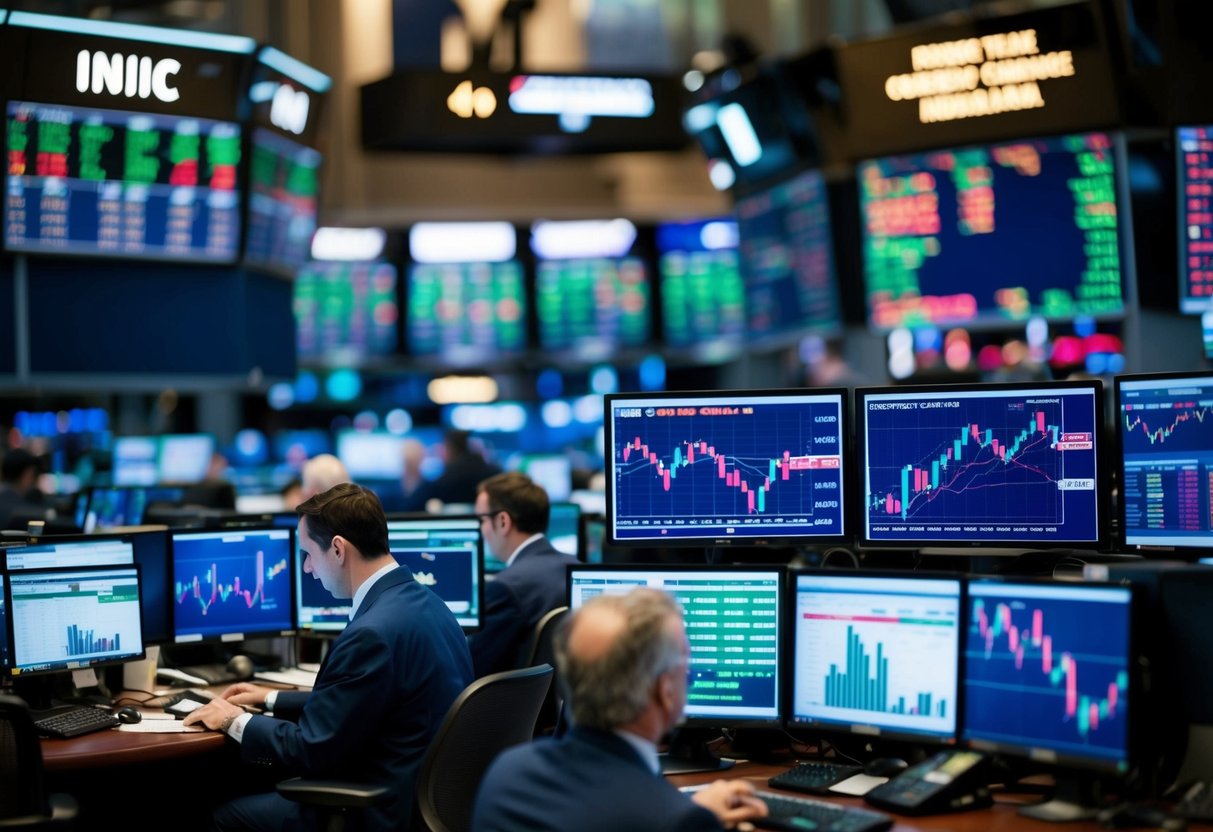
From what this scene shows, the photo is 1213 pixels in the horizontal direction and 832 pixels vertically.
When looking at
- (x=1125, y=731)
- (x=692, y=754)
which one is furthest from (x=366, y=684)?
(x=1125, y=731)

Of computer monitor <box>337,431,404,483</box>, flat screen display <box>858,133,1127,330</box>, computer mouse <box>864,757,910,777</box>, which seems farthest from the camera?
computer monitor <box>337,431,404,483</box>

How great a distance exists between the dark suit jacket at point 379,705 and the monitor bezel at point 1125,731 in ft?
4.28

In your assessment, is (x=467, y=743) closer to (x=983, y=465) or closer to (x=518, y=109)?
(x=983, y=465)

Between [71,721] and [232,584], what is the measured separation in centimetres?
83

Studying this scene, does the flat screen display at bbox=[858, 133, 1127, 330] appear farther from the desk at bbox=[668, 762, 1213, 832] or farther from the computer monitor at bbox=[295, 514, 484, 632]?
the desk at bbox=[668, 762, 1213, 832]

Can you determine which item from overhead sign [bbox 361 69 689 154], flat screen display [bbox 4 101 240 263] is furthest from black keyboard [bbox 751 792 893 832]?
overhead sign [bbox 361 69 689 154]

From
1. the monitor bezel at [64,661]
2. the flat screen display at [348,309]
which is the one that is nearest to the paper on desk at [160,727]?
the monitor bezel at [64,661]

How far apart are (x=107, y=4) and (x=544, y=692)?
6451 millimetres

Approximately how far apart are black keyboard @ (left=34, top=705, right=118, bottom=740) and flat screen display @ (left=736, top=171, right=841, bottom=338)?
4453 millimetres

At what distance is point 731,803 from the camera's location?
2449 millimetres

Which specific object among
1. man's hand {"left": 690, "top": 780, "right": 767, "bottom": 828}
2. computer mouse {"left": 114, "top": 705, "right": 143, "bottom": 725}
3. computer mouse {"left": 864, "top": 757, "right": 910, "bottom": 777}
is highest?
man's hand {"left": 690, "top": 780, "right": 767, "bottom": 828}

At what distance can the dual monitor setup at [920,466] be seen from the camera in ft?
10.1

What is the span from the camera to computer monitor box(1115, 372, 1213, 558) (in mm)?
3066

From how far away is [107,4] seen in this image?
317 inches
